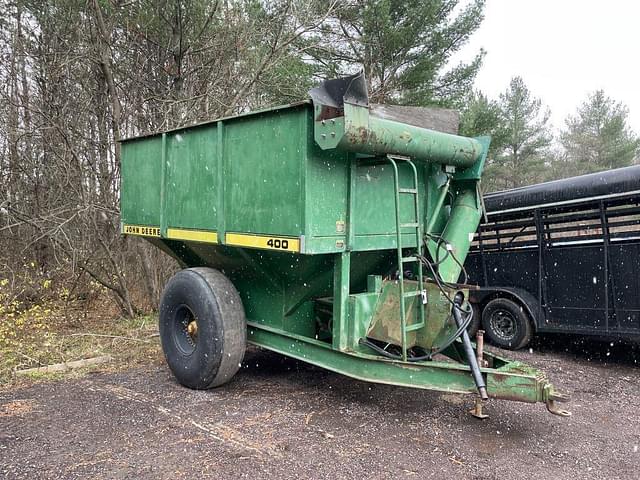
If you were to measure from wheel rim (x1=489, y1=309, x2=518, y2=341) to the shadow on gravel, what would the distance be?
0.42m

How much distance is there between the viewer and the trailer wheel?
435 centimetres

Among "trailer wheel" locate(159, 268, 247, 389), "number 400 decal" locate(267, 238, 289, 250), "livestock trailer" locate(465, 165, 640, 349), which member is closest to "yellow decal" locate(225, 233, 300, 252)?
"number 400 decal" locate(267, 238, 289, 250)

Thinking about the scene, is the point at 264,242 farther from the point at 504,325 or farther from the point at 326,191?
the point at 504,325

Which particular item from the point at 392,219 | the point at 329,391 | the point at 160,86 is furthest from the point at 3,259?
the point at 392,219

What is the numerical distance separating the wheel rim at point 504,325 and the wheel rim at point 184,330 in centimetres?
380

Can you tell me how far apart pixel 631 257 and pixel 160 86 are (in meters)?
7.48

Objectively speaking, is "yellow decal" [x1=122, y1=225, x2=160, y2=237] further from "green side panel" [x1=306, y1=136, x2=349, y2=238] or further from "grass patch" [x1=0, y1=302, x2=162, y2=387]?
"green side panel" [x1=306, y1=136, x2=349, y2=238]

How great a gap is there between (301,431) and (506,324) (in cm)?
365

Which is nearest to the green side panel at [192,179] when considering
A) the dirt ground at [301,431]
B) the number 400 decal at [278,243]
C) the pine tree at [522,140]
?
the number 400 decal at [278,243]

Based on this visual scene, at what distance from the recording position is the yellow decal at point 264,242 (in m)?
3.70

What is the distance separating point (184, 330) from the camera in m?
4.92

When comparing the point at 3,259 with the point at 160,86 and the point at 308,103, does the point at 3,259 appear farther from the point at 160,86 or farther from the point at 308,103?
the point at 308,103

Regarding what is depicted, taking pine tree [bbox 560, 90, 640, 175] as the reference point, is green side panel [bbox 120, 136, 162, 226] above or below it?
below

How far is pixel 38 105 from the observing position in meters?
7.73
